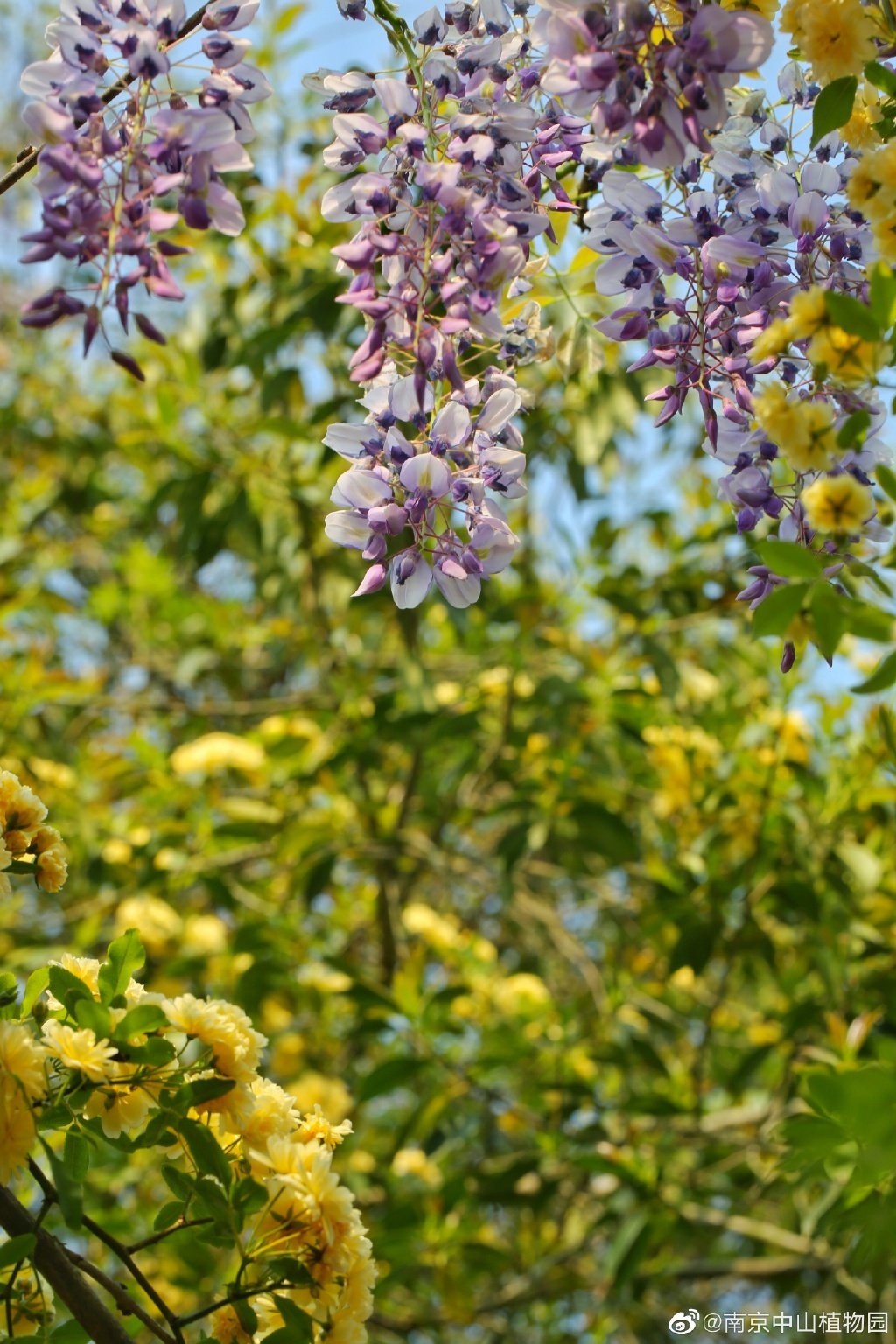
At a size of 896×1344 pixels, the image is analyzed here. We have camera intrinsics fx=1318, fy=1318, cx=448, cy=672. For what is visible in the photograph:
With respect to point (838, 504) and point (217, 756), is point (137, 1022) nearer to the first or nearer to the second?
point (838, 504)

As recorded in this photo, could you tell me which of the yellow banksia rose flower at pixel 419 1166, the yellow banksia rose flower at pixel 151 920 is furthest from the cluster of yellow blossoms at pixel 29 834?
the yellow banksia rose flower at pixel 419 1166

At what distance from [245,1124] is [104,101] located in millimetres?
590

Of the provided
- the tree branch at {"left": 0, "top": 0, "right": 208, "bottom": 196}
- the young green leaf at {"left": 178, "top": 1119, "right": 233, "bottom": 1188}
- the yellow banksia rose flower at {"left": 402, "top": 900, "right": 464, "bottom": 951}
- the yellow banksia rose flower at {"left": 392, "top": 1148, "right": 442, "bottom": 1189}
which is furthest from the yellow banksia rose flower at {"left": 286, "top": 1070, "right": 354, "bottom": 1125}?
the tree branch at {"left": 0, "top": 0, "right": 208, "bottom": 196}

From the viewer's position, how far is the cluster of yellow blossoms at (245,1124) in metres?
0.75

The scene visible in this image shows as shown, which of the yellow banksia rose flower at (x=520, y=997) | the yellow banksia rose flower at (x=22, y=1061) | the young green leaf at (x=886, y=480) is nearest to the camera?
the young green leaf at (x=886, y=480)

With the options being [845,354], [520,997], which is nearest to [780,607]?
[845,354]

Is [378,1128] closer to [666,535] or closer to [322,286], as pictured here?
[666,535]

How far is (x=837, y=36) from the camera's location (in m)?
0.71

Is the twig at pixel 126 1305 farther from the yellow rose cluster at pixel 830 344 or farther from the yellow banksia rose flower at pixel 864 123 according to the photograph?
the yellow banksia rose flower at pixel 864 123

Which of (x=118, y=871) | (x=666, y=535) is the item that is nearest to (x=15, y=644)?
(x=118, y=871)

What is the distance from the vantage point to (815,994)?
6.48 ft

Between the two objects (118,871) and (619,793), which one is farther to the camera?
(118,871)

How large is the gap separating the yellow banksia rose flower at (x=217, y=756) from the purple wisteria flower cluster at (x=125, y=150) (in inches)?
61.3

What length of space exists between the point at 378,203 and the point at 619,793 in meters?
1.39
